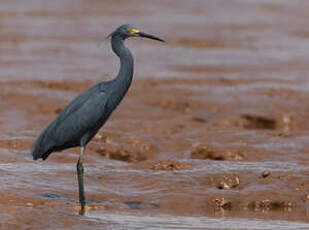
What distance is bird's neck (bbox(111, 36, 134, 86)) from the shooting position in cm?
887

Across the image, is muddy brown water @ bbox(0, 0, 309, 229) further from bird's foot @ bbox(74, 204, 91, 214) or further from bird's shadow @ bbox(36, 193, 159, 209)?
bird's foot @ bbox(74, 204, 91, 214)

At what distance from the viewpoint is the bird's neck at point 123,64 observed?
8.87 meters

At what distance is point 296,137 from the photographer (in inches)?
472

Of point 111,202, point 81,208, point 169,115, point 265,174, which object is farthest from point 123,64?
point 169,115

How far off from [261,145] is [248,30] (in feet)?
35.2

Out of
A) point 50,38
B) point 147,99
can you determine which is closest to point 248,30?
point 50,38

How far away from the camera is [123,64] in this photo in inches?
351

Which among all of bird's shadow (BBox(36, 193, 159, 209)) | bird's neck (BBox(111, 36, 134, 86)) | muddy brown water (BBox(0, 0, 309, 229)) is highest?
bird's neck (BBox(111, 36, 134, 86))

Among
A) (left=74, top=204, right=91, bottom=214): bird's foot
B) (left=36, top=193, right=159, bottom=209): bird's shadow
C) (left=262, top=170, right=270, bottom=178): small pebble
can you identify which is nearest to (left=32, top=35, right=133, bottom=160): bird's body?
(left=36, top=193, right=159, bottom=209): bird's shadow

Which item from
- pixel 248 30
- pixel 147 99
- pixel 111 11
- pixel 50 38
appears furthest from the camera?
pixel 111 11

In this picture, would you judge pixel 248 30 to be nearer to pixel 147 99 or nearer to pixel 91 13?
pixel 91 13

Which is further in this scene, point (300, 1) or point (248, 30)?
point (300, 1)

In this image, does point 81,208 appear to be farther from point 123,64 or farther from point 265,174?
point 265,174

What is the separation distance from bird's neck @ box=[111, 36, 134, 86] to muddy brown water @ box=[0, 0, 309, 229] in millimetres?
1169
